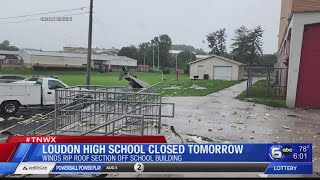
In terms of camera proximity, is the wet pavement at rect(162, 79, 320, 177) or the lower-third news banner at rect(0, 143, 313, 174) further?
the wet pavement at rect(162, 79, 320, 177)

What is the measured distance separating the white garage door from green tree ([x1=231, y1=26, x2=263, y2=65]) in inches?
1424

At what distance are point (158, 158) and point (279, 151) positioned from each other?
64.4 inches

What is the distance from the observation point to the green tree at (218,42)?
117925 mm

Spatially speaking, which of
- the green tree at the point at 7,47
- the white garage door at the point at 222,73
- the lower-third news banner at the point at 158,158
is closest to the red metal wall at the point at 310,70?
the lower-third news banner at the point at 158,158

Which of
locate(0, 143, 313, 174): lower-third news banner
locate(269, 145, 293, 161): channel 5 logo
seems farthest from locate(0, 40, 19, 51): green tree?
locate(269, 145, 293, 161): channel 5 logo

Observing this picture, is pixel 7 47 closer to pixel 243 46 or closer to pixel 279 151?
pixel 243 46

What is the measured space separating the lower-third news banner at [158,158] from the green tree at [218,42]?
11463 centimetres

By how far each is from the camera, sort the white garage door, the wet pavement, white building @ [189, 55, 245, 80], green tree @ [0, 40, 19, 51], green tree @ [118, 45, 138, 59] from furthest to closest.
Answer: green tree @ [0, 40, 19, 51], green tree @ [118, 45, 138, 59], the white garage door, white building @ [189, 55, 245, 80], the wet pavement

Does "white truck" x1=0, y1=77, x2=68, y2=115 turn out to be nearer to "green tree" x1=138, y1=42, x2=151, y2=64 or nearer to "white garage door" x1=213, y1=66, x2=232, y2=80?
"white garage door" x1=213, y1=66, x2=232, y2=80

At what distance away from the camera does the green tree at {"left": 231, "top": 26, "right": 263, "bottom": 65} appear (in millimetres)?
97562

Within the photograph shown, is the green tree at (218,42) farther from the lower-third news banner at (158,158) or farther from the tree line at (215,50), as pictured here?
the lower-third news banner at (158,158)

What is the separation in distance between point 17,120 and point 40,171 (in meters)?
10.4

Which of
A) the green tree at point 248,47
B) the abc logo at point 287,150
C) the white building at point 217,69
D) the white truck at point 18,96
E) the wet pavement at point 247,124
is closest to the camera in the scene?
the abc logo at point 287,150

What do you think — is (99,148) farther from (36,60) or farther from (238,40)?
(238,40)
